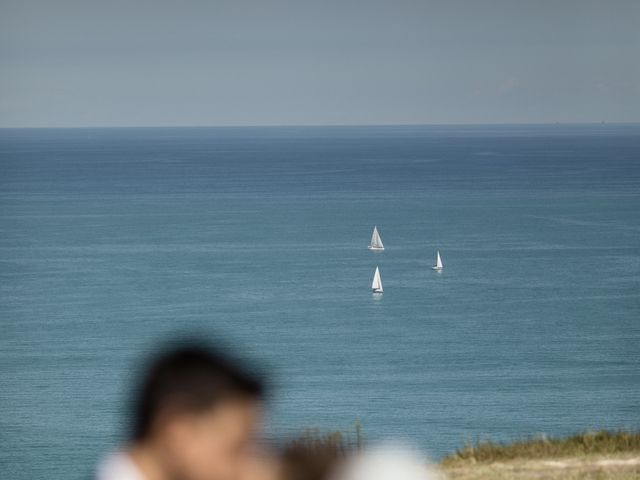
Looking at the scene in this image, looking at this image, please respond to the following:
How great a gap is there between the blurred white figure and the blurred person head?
138 millimetres

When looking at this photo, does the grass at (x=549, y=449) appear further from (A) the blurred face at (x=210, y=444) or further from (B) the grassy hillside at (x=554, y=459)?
(A) the blurred face at (x=210, y=444)

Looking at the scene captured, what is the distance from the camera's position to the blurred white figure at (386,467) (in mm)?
1487

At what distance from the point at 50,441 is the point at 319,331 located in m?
30.8

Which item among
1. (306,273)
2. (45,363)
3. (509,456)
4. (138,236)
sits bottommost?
(509,456)

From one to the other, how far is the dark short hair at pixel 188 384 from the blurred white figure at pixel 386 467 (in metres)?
0.16

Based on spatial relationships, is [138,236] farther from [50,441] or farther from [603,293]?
[50,441]

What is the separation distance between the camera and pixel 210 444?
1.50 m

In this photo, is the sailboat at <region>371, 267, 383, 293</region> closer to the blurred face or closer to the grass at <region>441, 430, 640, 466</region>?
the grass at <region>441, 430, 640, 466</region>

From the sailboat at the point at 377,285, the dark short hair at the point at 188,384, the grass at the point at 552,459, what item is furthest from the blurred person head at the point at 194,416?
the sailboat at the point at 377,285

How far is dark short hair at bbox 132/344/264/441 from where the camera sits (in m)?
1.51

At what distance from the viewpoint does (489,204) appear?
182 m

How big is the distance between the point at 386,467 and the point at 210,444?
226 mm

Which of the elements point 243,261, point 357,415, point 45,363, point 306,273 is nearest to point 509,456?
point 357,415

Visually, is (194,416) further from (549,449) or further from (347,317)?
(347,317)
